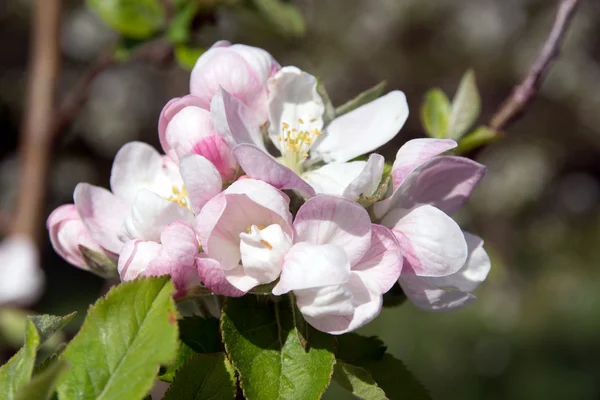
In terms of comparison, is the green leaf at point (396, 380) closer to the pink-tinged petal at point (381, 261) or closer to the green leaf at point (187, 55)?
the pink-tinged petal at point (381, 261)

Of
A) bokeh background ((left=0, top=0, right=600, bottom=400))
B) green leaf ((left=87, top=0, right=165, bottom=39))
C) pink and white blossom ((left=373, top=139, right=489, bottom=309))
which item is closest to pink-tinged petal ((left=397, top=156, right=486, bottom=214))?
pink and white blossom ((left=373, top=139, right=489, bottom=309))

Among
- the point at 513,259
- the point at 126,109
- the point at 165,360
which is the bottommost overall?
the point at 513,259

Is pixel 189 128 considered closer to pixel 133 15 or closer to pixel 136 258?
pixel 136 258

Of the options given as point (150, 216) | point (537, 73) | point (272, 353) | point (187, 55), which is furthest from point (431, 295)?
point (187, 55)

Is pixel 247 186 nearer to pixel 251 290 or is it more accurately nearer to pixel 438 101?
pixel 251 290

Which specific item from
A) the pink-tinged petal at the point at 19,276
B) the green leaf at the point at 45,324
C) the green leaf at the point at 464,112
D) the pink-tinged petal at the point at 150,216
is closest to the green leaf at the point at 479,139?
the green leaf at the point at 464,112

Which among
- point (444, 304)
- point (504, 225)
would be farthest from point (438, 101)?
point (504, 225)

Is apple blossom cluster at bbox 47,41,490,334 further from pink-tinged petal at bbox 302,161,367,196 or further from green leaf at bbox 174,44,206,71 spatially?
green leaf at bbox 174,44,206,71
